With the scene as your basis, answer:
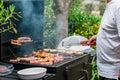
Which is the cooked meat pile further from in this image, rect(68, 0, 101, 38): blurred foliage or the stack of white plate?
rect(68, 0, 101, 38): blurred foliage

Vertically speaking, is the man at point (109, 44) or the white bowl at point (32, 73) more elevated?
the man at point (109, 44)

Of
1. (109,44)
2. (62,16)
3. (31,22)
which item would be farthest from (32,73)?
(62,16)

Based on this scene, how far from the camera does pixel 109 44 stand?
3.46 m

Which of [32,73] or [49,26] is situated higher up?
[49,26]

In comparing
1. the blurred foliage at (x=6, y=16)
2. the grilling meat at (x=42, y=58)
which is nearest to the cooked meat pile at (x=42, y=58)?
the grilling meat at (x=42, y=58)

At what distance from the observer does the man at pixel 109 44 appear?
11.1 ft

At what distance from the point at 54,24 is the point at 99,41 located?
12.0 ft

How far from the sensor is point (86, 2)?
11.3 meters

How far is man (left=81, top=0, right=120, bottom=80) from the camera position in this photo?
3.38 metres

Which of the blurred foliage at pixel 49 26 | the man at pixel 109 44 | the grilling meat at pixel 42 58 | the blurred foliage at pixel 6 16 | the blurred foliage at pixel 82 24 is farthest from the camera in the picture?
the blurred foliage at pixel 82 24

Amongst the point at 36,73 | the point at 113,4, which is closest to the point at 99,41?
the point at 113,4

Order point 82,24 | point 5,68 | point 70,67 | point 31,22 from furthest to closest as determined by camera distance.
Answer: point 82,24 → point 31,22 → point 70,67 → point 5,68

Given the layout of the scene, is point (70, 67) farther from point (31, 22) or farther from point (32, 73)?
point (31, 22)

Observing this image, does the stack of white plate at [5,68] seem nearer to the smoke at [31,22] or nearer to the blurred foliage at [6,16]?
the blurred foliage at [6,16]
